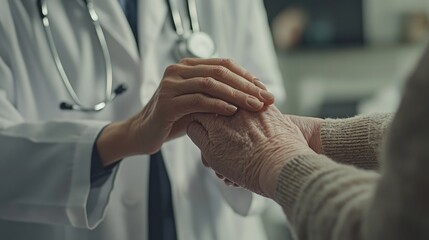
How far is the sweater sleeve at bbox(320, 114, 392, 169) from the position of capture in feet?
3.17

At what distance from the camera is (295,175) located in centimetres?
71

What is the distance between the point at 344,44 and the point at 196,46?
6.67 feet

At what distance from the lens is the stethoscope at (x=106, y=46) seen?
1.12 meters

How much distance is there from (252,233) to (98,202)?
0.34 m

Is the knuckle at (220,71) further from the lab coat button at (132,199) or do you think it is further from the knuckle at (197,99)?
the lab coat button at (132,199)

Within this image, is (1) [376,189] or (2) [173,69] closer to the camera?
Answer: (1) [376,189]

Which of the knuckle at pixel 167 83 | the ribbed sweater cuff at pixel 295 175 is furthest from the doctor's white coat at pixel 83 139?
the ribbed sweater cuff at pixel 295 175

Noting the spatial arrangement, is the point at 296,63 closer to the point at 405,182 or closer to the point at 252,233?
the point at 252,233

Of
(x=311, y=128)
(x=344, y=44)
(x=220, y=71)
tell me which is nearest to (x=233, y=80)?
(x=220, y=71)

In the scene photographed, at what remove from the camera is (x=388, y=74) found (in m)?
3.14

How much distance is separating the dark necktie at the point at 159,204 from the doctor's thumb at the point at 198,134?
0.20 metres

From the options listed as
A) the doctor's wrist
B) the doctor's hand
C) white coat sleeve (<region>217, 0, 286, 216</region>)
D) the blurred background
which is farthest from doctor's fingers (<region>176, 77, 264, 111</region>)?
the blurred background

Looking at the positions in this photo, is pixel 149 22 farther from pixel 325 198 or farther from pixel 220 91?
pixel 325 198

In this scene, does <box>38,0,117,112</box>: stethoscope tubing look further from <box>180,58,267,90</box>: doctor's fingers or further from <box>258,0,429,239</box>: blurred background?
<box>258,0,429,239</box>: blurred background
